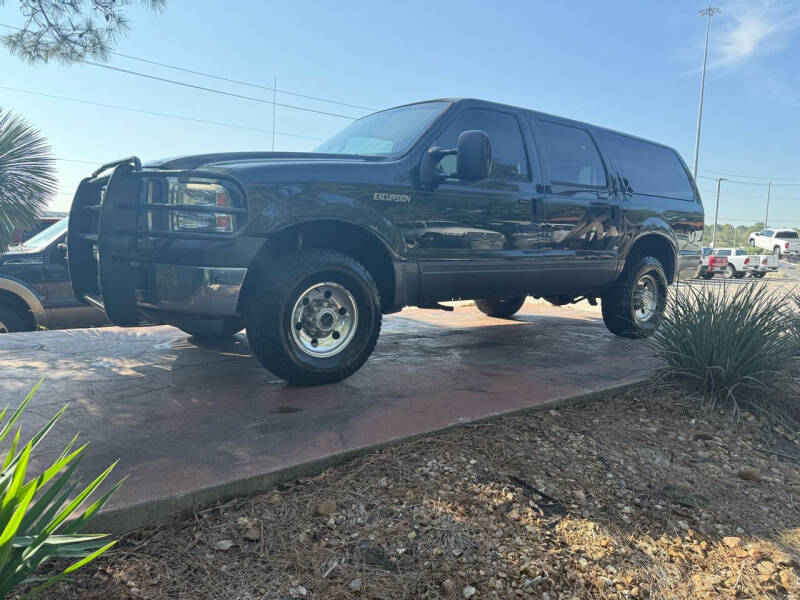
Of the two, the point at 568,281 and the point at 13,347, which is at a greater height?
the point at 568,281

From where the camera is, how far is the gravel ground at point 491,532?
1.96 m

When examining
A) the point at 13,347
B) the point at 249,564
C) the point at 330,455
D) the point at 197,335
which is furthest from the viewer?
the point at 197,335

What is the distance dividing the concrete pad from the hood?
143cm

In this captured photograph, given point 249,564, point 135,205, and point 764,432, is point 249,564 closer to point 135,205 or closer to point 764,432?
point 135,205

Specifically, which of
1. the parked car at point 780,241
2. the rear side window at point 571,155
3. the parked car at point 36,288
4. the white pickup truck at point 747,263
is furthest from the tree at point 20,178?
the parked car at point 780,241

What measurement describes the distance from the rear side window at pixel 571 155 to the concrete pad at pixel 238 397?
5.29 feet

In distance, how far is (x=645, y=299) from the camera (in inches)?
262

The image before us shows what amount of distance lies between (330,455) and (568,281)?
140 inches

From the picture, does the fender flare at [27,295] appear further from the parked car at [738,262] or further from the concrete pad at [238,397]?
the parked car at [738,262]

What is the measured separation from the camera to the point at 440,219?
4.35 metres

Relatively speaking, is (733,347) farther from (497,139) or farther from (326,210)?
(326,210)

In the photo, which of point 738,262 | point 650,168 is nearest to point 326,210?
point 650,168

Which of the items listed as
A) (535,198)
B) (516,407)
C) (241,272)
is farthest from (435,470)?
(535,198)

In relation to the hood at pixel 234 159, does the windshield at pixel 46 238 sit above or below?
below
